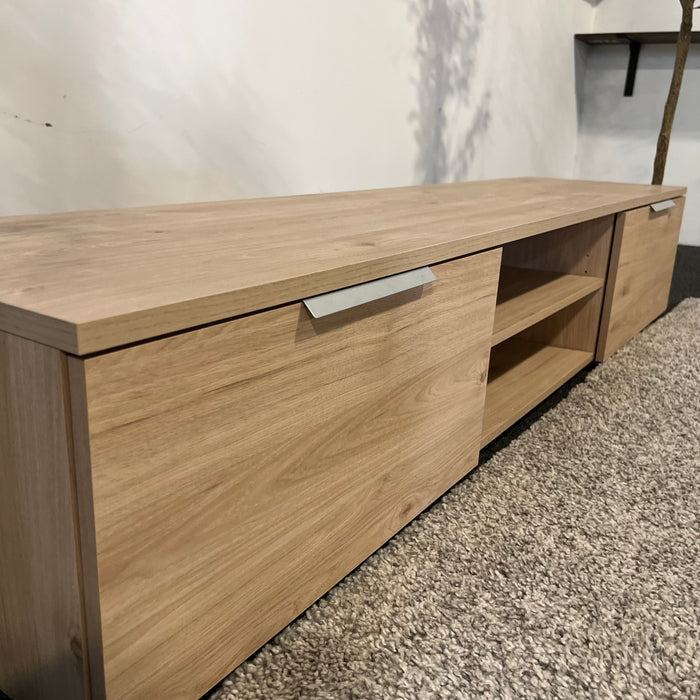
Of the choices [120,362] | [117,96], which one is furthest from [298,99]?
[120,362]

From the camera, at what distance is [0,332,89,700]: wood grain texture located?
0.57 metres

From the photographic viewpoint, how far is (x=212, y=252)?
822mm

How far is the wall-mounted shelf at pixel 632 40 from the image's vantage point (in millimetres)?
3369

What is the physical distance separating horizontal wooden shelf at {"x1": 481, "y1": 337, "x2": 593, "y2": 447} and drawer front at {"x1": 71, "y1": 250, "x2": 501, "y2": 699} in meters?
0.32

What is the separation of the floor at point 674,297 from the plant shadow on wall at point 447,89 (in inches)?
37.0

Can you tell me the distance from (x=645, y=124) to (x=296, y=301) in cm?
360

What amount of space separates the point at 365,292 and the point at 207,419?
25cm

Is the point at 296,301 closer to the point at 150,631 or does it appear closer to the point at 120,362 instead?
the point at 120,362

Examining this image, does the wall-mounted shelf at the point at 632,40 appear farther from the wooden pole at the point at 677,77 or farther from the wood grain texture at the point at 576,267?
the wood grain texture at the point at 576,267

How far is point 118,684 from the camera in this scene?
0.63m

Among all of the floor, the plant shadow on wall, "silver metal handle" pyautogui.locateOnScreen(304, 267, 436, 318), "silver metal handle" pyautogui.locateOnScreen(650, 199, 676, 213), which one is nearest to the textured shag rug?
the floor

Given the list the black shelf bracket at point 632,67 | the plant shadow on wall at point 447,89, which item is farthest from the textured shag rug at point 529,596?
the black shelf bracket at point 632,67

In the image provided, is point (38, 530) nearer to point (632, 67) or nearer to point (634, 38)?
point (634, 38)

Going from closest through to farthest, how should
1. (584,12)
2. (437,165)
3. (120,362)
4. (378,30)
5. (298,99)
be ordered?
(120,362) < (298,99) < (378,30) < (437,165) < (584,12)
